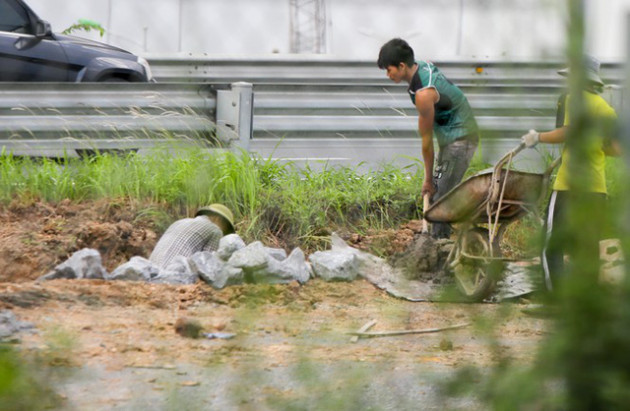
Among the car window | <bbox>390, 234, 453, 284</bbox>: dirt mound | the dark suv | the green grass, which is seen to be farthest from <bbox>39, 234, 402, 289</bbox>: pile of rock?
the car window

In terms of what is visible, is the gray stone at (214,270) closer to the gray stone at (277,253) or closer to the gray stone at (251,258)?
the gray stone at (251,258)

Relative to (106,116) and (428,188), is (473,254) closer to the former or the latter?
(428,188)

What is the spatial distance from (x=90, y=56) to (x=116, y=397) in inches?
354

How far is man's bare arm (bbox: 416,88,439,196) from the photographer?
290 inches

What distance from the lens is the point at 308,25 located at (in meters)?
1.98

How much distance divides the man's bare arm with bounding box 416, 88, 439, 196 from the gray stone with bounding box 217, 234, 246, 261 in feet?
5.33

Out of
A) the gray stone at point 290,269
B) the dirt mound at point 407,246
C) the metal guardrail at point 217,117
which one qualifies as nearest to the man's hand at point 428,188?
the dirt mound at point 407,246

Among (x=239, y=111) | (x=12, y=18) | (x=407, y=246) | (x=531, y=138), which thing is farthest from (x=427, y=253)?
(x=12, y=18)

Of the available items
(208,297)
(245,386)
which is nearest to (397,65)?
(208,297)

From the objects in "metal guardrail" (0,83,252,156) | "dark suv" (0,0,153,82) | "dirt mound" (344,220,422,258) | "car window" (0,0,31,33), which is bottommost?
"dirt mound" (344,220,422,258)

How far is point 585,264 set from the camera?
1729 millimetres

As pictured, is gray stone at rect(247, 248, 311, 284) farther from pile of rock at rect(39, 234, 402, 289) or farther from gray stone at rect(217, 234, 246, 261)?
gray stone at rect(217, 234, 246, 261)

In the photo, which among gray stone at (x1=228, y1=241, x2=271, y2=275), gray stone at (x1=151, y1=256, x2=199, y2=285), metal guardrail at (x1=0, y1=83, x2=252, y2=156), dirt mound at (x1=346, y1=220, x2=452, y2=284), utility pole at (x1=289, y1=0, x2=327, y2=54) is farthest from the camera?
metal guardrail at (x1=0, y1=83, x2=252, y2=156)

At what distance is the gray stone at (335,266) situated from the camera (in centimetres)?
647
